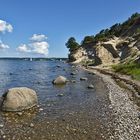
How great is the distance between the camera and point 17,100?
26266 millimetres

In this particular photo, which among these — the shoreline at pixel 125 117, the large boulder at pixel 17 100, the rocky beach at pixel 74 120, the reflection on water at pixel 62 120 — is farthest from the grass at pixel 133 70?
the large boulder at pixel 17 100

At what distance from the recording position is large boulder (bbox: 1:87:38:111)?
2583 cm

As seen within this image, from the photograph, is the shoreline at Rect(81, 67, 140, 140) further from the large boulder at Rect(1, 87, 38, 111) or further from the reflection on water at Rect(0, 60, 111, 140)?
the large boulder at Rect(1, 87, 38, 111)

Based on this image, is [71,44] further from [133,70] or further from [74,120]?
[74,120]

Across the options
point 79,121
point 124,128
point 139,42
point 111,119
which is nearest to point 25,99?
point 79,121

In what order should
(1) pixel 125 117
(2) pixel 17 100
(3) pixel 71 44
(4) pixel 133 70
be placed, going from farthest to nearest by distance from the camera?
(3) pixel 71 44, (4) pixel 133 70, (2) pixel 17 100, (1) pixel 125 117

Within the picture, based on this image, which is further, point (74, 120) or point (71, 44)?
point (71, 44)

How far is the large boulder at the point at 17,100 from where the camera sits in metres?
Result: 25.8

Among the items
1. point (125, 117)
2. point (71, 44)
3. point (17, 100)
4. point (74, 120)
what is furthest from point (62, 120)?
point (71, 44)

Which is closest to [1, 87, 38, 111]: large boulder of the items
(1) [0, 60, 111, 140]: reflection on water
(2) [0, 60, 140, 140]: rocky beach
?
(2) [0, 60, 140, 140]: rocky beach

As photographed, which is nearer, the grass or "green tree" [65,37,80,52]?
the grass

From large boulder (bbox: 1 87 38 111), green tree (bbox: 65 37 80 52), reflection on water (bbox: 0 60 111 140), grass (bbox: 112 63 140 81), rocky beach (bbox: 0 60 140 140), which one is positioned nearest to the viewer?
rocky beach (bbox: 0 60 140 140)

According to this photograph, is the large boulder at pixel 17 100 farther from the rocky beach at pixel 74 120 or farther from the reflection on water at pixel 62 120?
the reflection on water at pixel 62 120

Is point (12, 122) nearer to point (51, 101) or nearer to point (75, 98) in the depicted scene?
point (51, 101)
